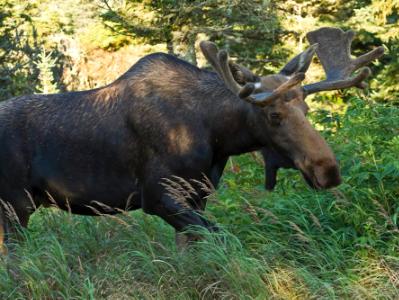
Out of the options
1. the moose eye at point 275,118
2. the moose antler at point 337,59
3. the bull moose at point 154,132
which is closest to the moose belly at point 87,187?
the bull moose at point 154,132

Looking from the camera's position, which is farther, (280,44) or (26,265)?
(280,44)

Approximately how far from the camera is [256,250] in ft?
17.0

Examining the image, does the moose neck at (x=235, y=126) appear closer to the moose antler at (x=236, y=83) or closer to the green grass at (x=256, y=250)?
the moose antler at (x=236, y=83)

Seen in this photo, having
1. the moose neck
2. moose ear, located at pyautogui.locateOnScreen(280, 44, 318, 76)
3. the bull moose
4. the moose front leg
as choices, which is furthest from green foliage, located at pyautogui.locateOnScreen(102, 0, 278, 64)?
the moose front leg

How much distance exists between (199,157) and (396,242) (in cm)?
157

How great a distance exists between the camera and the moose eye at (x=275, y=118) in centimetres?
537

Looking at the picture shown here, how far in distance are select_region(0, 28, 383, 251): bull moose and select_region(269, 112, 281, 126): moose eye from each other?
1cm

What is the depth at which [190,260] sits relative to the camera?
4.94 m

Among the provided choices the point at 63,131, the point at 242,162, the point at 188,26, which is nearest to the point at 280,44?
the point at 188,26

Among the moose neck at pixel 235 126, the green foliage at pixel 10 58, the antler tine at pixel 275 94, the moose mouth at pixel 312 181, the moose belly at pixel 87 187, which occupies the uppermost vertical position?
the antler tine at pixel 275 94

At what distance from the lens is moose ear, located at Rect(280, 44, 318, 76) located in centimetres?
574

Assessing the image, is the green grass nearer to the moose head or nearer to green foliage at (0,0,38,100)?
the moose head

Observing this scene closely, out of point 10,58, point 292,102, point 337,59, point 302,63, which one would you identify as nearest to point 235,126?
point 292,102

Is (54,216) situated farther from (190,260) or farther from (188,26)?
(188,26)
